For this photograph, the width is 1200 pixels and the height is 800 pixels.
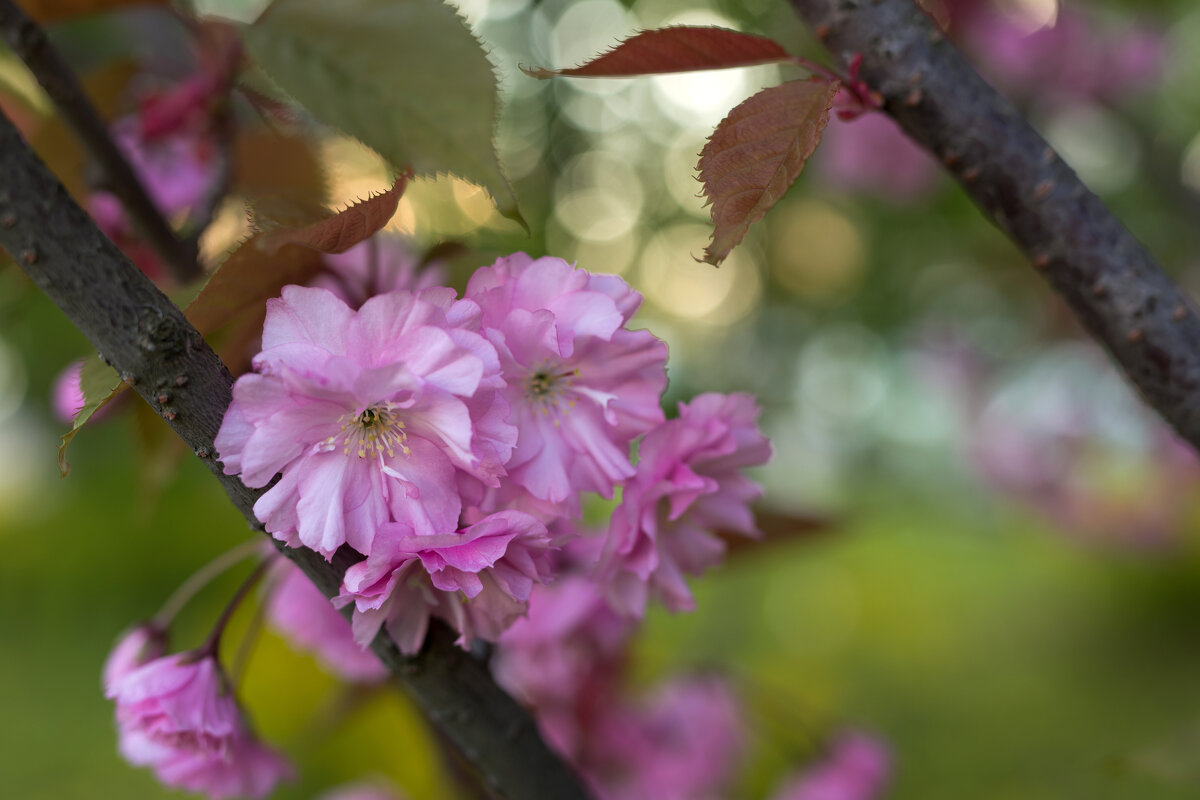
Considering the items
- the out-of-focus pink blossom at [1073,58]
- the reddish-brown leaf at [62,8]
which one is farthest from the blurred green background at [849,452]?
the reddish-brown leaf at [62,8]

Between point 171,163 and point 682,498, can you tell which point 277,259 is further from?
point 171,163

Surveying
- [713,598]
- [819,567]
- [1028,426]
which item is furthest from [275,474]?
[819,567]

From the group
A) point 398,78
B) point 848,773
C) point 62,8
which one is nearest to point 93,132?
point 62,8

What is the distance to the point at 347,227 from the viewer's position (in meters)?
0.38

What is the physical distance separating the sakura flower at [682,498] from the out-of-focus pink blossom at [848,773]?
62 centimetres

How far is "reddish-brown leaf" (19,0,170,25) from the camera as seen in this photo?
68cm

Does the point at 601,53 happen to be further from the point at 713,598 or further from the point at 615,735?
the point at 713,598

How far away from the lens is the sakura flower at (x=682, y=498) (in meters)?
0.48

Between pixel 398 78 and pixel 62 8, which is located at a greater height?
pixel 62 8

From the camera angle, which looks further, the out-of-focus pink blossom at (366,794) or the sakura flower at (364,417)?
the out-of-focus pink blossom at (366,794)

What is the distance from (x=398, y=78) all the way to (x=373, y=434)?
0.17m

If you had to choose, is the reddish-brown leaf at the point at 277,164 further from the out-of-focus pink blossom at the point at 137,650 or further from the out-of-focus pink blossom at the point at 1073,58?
the out-of-focus pink blossom at the point at 1073,58

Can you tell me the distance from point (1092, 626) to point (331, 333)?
4839 mm

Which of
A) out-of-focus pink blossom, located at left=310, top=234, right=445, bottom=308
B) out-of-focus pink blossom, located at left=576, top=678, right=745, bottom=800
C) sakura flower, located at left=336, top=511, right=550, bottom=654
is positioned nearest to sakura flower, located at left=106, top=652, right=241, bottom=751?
sakura flower, located at left=336, top=511, right=550, bottom=654
